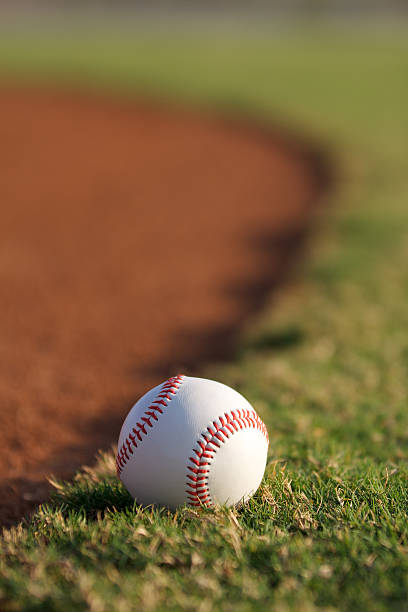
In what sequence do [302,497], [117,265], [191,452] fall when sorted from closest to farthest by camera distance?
[191,452]
[302,497]
[117,265]

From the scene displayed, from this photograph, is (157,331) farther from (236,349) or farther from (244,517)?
(244,517)

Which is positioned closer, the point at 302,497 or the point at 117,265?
the point at 302,497

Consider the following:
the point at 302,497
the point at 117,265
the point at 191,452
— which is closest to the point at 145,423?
the point at 191,452

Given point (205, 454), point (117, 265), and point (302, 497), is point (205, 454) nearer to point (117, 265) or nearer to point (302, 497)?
point (302, 497)

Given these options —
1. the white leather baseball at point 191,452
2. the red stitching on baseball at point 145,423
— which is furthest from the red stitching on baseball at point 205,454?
the red stitching on baseball at point 145,423

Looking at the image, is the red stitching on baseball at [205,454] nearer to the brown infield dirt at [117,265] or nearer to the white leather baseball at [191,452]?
the white leather baseball at [191,452]

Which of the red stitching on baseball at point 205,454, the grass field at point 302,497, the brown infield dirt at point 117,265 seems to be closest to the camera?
the grass field at point 302,497

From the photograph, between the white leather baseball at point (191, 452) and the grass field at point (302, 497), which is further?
the white leather baseball at point (191, 452)
